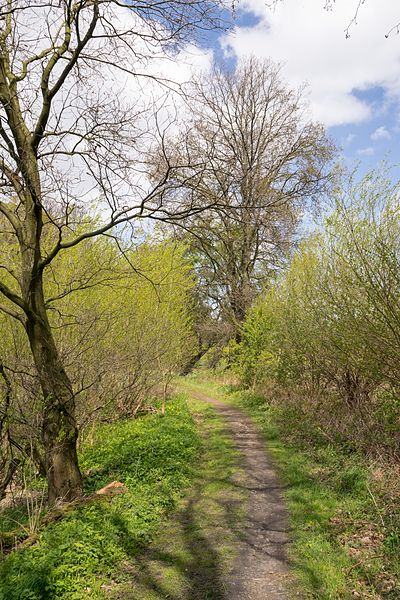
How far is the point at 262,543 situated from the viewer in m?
5.59

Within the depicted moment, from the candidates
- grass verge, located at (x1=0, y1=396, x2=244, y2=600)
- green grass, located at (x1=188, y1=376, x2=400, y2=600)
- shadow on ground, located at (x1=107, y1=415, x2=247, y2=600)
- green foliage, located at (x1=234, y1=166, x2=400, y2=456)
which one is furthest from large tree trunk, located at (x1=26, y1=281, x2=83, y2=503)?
green foliage, located at (x1=234, y1=166, x2=400, y2=456)

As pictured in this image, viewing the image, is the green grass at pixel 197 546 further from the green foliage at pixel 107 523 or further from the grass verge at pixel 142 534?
the green foliage at pixel 107 523

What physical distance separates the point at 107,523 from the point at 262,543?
73.8 inches

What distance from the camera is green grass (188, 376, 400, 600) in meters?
4.47

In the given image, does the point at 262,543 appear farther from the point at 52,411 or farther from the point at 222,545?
the point at 52,411

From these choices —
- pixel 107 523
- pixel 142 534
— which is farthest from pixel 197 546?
pixel 107 523

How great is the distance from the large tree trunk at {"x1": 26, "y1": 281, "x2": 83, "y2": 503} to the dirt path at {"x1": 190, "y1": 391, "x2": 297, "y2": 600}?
8.14 feet

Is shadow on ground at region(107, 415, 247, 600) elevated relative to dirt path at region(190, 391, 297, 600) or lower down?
elevated

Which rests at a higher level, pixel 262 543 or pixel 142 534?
pixel 142 534

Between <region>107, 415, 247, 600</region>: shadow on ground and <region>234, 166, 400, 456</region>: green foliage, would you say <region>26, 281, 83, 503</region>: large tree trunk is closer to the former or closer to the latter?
A: <region>107, 415, 247, 600</region>: shadow on ground

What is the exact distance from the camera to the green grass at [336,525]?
447 cm

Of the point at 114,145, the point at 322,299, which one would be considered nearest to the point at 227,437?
the point at 322,299

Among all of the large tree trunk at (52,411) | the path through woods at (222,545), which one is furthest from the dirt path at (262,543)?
the large tree trunk at (52,411)

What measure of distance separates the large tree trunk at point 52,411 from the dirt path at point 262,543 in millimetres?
2481
